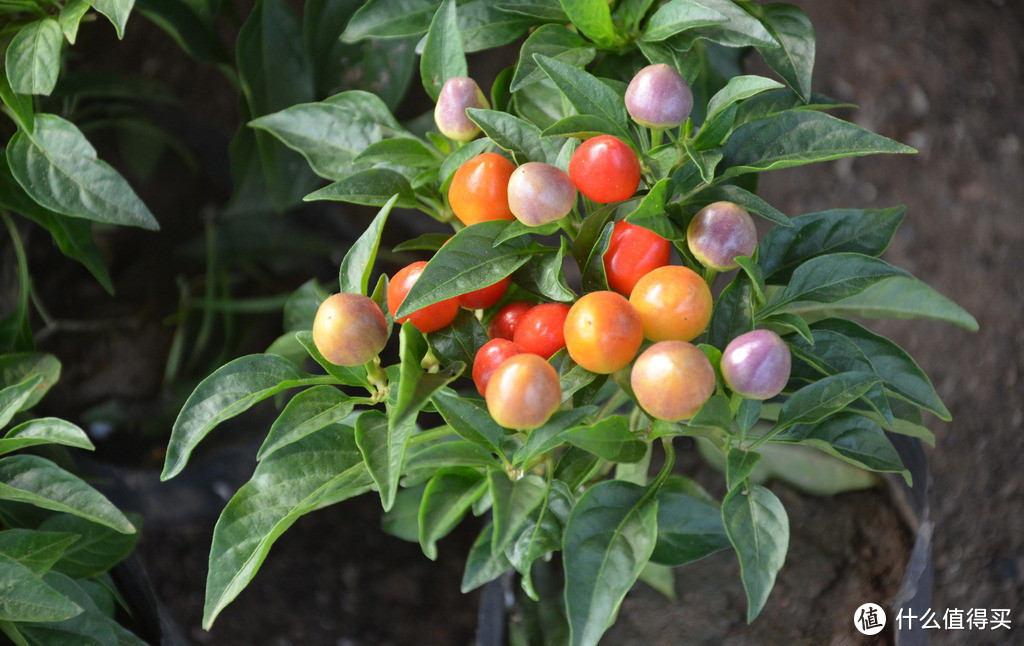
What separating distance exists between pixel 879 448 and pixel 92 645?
0.56 m

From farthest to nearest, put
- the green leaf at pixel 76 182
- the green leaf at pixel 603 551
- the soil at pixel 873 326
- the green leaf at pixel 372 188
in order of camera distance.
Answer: the soil at pixel 873 326 < the green leaf at pixel 76 182 < the green leaf at pixel 372 188 < the green leaf at pixel 603 551

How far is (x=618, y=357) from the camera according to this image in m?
0.46

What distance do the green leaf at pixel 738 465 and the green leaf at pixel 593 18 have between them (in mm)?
282

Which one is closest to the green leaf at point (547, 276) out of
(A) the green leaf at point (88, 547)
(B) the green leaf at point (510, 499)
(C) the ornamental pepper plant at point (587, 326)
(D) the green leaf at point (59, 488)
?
(C) the ornamental pepper plant at point (587, 326)

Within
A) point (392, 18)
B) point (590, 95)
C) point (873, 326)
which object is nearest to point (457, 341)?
point (590, 95)

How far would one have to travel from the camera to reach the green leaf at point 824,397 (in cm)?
48

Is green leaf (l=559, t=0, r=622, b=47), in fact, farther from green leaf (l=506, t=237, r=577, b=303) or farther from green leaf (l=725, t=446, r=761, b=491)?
green leaf (l=725, t=446, r=761, b=491)

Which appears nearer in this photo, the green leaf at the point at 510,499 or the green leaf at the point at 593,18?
the green leaf at the point at 510,499

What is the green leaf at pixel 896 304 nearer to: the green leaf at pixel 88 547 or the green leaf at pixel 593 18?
the green leaf at pixel 593 18

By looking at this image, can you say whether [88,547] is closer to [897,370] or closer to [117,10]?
[117,10]

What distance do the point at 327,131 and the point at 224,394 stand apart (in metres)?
0.22

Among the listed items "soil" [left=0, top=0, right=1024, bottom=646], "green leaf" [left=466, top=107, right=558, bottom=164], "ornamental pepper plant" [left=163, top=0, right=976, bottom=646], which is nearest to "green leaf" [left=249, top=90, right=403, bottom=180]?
"ornamental pepper plant" [left=163, top=0, right=976, bottom=646]

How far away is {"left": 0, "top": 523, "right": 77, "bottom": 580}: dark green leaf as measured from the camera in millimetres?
614

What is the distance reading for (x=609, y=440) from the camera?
480mm
